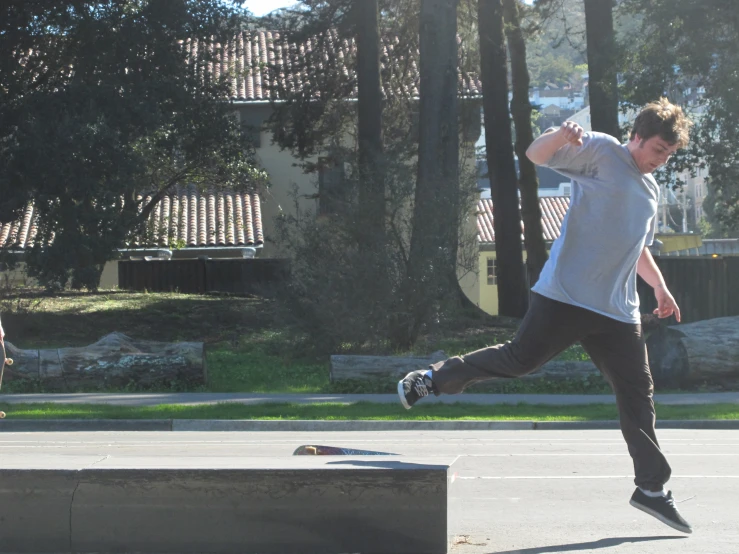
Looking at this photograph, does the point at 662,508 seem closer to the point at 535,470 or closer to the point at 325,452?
the point at 325,452

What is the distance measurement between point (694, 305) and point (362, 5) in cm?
1208

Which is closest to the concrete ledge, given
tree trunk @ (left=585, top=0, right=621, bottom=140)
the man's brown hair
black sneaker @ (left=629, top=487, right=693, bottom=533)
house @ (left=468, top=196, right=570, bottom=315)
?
black sneaker @ (left=629, top=487, right=693, bottom=533)

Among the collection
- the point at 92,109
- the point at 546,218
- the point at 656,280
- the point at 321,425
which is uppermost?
the point at 92,109

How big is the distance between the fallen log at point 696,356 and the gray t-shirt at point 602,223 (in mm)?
10848

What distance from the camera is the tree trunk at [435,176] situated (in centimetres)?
1673

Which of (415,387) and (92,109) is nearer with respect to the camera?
(415,387)

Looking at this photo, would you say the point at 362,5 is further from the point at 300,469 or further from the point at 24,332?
the point at 300,469

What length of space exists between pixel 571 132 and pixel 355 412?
836 centimetres

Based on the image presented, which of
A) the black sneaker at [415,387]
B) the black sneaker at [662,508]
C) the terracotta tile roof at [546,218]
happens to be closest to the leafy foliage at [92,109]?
the black sneaker at [415,387]

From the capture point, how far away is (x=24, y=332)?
2138cm

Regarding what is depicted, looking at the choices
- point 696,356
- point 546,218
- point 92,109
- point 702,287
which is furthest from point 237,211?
point 696,356

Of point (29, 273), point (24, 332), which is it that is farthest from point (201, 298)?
point (29, 273)

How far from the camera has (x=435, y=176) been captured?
18.4 metres

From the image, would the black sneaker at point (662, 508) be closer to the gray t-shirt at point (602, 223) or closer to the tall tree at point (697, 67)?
the gray t-shirt at point (602, 223)
